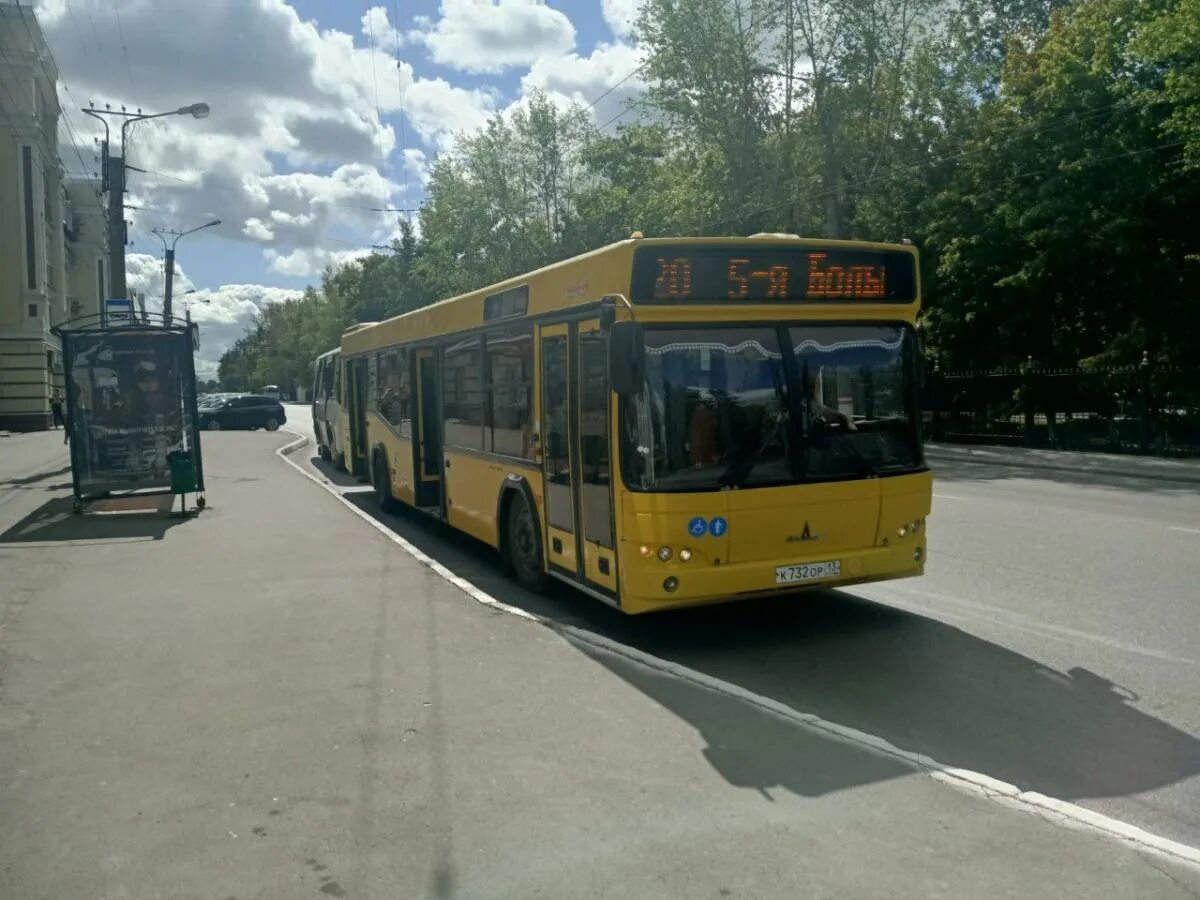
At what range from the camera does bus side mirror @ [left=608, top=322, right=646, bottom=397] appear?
7.06m

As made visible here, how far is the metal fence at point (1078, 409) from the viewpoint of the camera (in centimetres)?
2478

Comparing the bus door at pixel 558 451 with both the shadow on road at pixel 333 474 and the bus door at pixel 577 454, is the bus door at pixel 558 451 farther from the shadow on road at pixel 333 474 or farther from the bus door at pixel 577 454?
the shadow on road at pixel 333 474

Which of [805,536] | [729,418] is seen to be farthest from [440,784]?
[805,536]

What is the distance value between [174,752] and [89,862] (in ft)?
4.22

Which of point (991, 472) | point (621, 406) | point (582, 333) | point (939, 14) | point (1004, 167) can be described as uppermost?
point (939, 14)

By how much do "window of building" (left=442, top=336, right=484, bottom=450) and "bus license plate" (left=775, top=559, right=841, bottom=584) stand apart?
13.6 feet

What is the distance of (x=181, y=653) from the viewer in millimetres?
7699

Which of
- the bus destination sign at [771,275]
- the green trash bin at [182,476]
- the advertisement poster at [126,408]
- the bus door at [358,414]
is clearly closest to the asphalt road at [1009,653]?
the bus destination sign at [771,275]

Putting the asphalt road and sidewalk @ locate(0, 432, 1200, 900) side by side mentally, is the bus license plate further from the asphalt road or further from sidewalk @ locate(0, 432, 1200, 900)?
sidewalk @ locate(0, 432, 1200, 900)

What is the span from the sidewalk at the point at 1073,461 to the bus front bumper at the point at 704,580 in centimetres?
1521

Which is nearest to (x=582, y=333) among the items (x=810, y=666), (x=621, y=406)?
(x=621, y=406)

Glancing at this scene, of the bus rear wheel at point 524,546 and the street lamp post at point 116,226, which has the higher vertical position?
the street lamp post at point 116,226

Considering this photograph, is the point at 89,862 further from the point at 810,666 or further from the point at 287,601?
the point at 287,601

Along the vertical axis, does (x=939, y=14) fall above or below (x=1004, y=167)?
above
